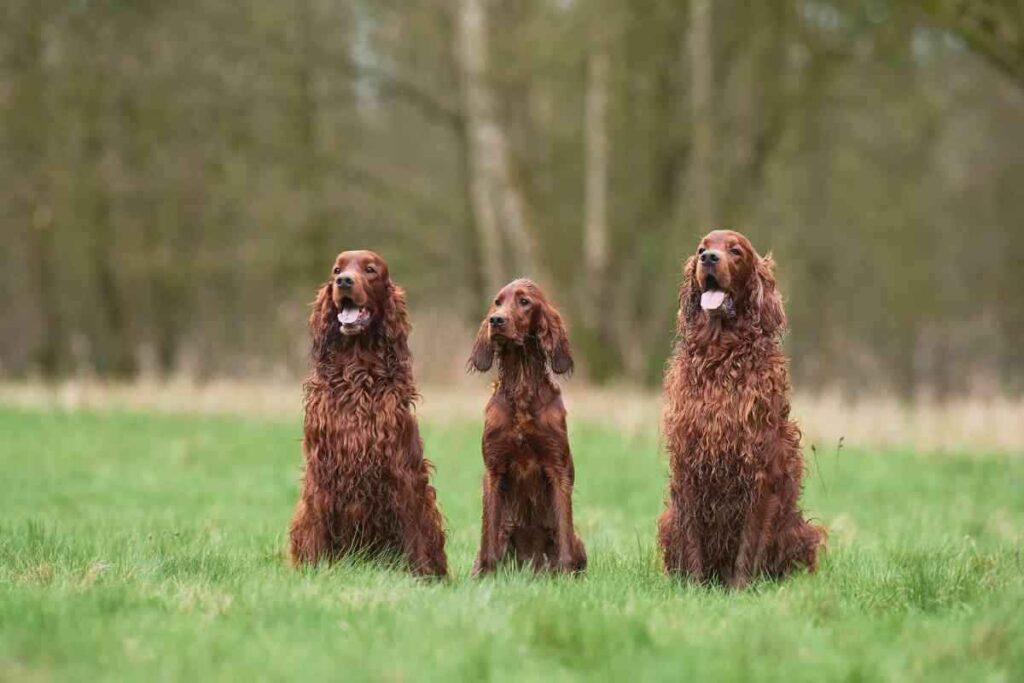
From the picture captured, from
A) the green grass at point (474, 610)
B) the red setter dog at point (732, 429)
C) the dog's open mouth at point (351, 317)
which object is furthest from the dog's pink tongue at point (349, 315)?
the red setter dog at point (732, 429)

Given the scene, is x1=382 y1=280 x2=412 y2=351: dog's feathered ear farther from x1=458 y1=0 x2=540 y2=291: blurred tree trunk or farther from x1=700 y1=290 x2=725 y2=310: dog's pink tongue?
x1=458 y1=0 x2=540 y2=291: blurred tree trunk

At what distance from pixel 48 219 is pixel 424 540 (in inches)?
657

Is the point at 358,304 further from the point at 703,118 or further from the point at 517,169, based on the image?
the point at 703,118

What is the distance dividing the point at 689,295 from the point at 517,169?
40.6 ft

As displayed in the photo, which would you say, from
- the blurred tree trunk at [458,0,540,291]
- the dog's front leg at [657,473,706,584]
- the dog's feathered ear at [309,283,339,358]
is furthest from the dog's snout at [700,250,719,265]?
the blurred tree trunk at [458,0,540,291]

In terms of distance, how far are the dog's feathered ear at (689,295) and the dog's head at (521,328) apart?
0.56 meters

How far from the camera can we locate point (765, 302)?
5.87m

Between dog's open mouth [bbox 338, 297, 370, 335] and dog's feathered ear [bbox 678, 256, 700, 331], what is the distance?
147 cm

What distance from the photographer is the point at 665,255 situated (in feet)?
70.5

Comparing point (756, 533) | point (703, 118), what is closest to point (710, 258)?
point (756, 533)

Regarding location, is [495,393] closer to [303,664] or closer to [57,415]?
[303,664]

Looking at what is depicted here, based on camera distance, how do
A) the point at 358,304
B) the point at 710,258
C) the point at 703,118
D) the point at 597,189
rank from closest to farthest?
the point at 710,258 < the point at 358,304 < the point at 703,118 < the point at 597,189

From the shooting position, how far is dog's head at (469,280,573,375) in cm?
593

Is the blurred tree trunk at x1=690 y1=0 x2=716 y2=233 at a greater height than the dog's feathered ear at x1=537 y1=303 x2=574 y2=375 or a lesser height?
greater
